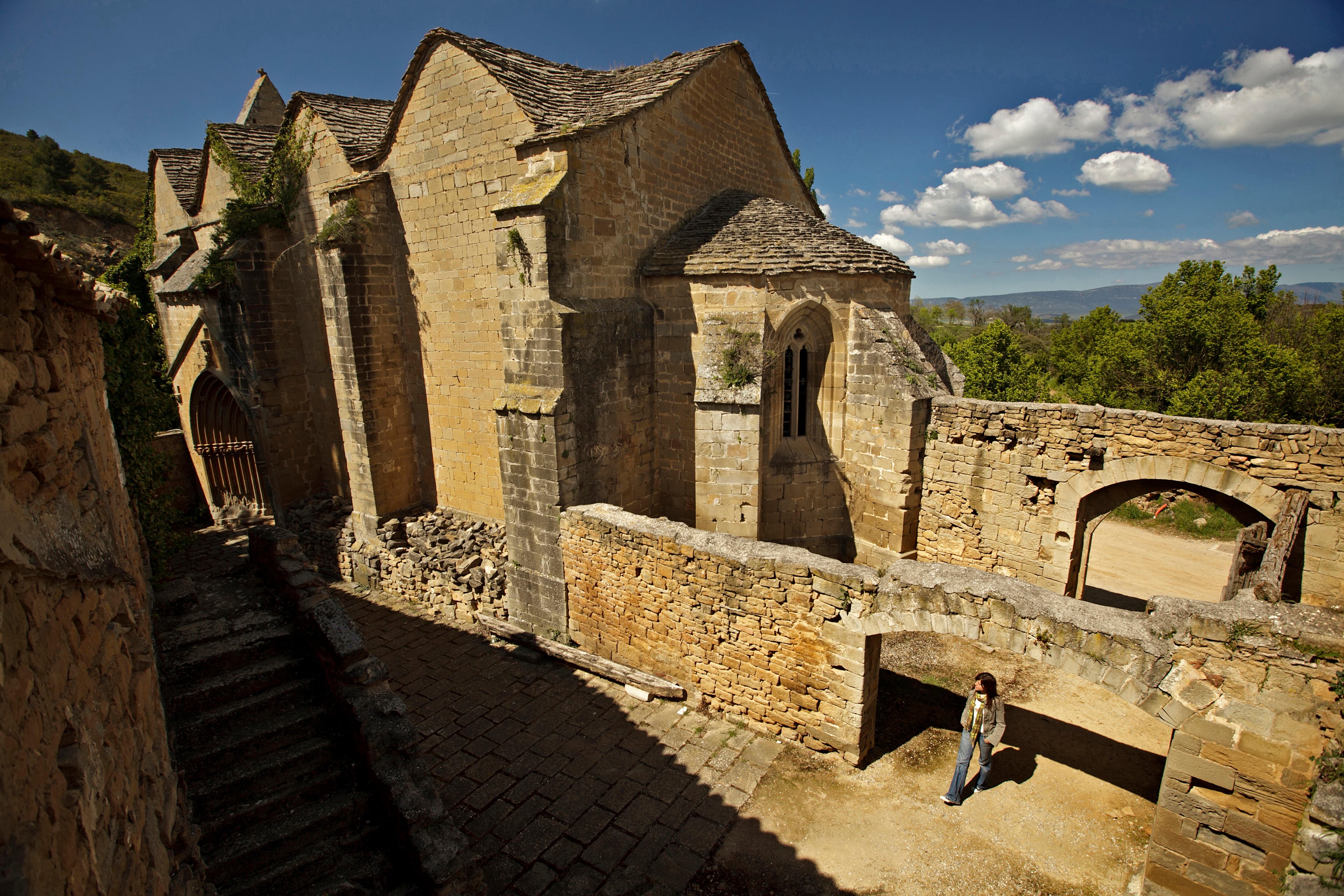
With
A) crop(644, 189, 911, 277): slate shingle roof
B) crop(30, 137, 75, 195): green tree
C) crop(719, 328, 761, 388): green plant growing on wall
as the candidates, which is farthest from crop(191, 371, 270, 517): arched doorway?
crop(30, 137, 75, 195): green tree

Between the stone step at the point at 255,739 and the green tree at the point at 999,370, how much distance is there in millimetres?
20749

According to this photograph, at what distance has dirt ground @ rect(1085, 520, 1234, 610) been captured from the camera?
41.6 ft

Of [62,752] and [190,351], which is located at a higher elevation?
[190,351]

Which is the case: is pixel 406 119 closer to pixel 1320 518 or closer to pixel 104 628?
pixel 104 628

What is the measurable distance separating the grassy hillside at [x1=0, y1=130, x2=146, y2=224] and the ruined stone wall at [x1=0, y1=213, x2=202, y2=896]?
31103 mm

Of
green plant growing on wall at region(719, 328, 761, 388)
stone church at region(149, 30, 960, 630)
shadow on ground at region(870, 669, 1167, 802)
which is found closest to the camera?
shadow on ground at region(870, 669, 1167, 802)

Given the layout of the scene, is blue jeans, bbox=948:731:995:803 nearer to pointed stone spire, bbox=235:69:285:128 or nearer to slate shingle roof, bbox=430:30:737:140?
slate shingle roof, bbox=430:30:737:140

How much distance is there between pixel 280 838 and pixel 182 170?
53.4ft

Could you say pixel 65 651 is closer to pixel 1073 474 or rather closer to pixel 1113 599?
pixel 1073 474

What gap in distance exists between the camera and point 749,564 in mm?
6969

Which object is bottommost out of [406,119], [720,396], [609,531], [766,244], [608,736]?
[608,736]

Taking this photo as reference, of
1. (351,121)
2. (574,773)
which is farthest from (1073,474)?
(351,121)

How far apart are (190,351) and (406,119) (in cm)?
755

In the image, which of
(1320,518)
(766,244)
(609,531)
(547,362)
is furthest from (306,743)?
(1320,518)
